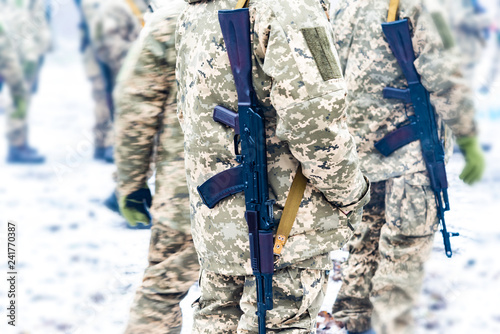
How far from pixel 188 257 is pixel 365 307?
1064 millimetres

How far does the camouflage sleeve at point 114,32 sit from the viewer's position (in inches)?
165

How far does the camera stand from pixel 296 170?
1599 millimetres

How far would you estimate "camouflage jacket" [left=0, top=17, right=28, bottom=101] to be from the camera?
5074 millimetres

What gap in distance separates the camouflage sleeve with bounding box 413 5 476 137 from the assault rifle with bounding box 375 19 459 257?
0.04 meters

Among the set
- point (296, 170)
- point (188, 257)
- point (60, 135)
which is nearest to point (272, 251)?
point (296, 170)

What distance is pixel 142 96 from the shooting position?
6.71 feet

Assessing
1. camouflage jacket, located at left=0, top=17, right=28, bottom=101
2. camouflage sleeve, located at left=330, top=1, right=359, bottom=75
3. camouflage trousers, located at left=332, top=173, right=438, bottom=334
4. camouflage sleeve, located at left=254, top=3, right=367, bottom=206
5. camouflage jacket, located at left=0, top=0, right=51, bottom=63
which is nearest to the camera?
camouflage sleeve, located at left=254, top=3, right=367, bottom=206

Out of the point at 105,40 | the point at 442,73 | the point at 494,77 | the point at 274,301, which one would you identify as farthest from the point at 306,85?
the point at 105,40

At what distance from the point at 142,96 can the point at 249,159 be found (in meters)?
0.71

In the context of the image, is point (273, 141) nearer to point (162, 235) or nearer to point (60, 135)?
point (162, 235)

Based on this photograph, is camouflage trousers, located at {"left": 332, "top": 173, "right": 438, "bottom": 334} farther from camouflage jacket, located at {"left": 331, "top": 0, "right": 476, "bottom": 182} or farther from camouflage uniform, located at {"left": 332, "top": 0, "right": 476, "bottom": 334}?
camouflage jacket, located at {"left": 331, "top": 0, "right": 476, "bottom": 182}

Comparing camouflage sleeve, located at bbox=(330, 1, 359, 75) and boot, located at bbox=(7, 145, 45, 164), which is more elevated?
camouflage sleeve, located at bbox=(330, 1, 359, 75)

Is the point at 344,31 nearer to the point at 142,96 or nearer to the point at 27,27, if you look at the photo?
the point at 142,96

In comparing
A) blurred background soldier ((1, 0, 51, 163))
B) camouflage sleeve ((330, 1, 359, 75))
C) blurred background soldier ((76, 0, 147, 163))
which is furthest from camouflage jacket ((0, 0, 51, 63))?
camouflage sleeve ((330, 1, 359, 75))
